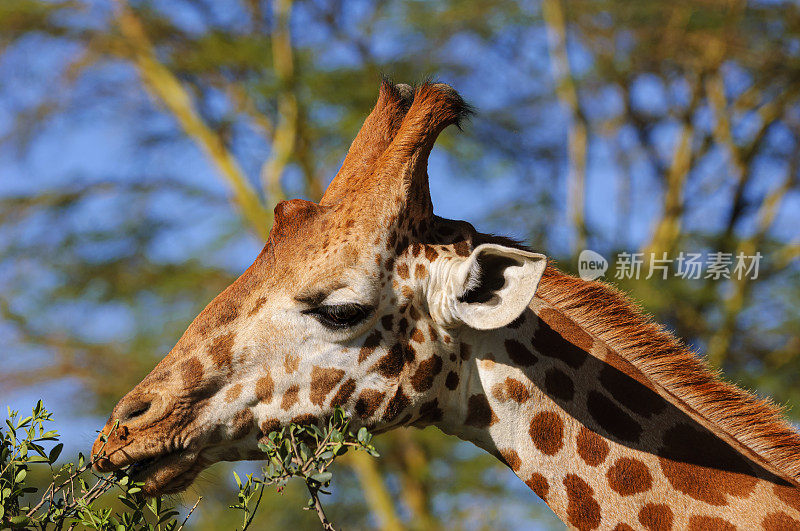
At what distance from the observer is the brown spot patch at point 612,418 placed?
3061 millimetres

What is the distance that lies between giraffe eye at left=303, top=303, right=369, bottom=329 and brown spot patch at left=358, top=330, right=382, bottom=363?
73 mm

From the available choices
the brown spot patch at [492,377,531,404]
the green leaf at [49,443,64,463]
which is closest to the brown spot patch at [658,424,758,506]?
the brown spot patch at [492,377,531,404]

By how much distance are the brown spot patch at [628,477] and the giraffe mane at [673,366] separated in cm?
34

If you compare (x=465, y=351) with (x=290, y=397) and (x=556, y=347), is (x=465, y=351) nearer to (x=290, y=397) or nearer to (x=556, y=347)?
(x=556, y=347)

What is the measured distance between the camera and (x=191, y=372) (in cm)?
305

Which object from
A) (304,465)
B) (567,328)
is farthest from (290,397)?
(567,328)

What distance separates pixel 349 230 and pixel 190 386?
2.59ft

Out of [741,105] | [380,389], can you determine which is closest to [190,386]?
[380,389]

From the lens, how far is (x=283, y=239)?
3238 millimetres

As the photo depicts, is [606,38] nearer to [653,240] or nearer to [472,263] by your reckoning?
[653,240]

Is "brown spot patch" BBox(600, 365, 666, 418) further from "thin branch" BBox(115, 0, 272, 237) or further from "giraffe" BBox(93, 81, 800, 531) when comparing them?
"thin branch" BBox(115, 0, 272, 237)

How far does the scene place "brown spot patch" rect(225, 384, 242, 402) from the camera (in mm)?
3062

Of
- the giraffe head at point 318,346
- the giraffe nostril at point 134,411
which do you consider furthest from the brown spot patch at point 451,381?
the giraffe nostril at point 134,411

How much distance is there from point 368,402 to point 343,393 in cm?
10
